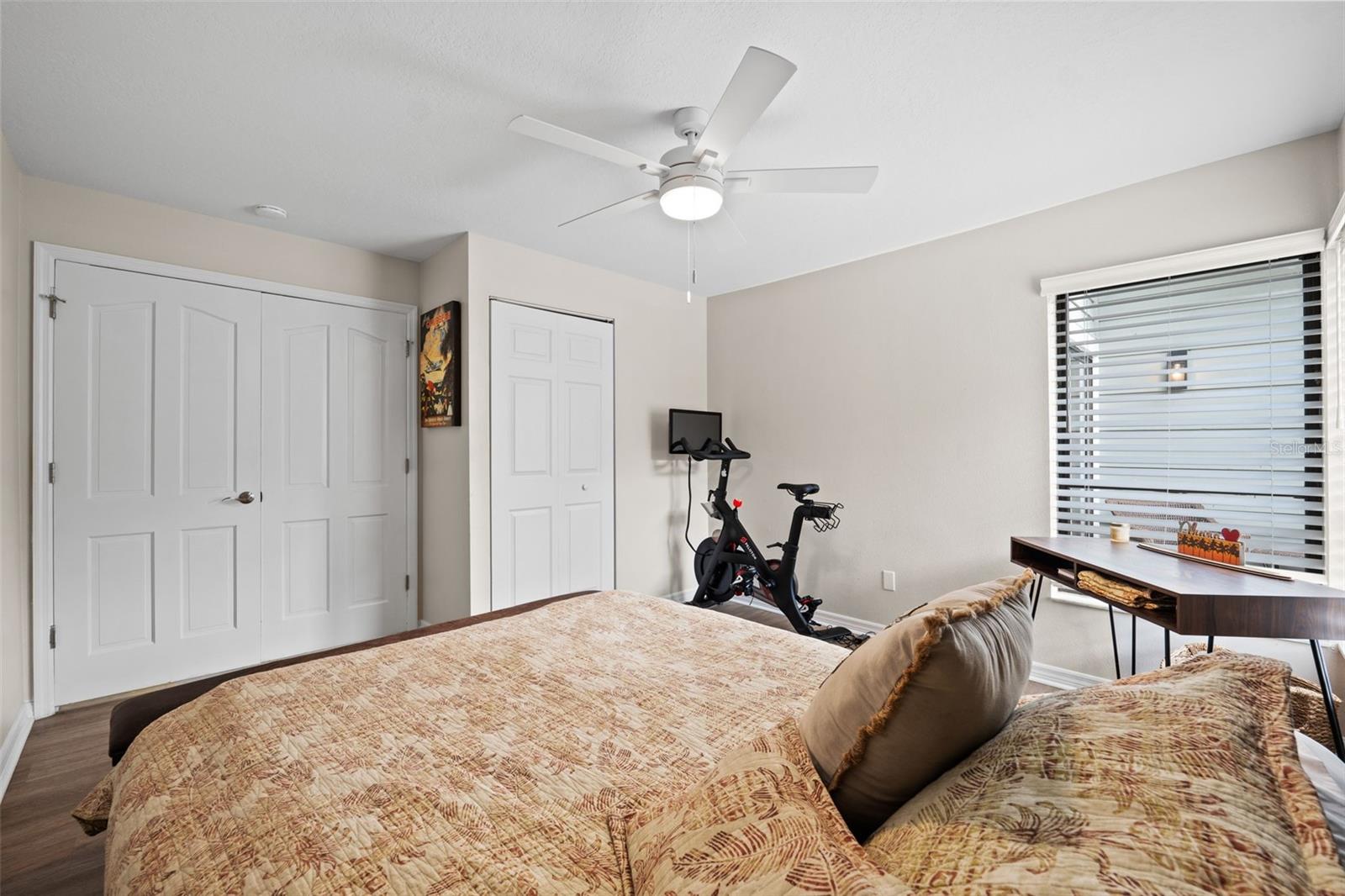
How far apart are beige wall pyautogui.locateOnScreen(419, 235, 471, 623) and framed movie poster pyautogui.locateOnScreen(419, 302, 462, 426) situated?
0.05m

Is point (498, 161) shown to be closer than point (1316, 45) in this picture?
No

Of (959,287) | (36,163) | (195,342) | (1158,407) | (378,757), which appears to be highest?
(36,163)

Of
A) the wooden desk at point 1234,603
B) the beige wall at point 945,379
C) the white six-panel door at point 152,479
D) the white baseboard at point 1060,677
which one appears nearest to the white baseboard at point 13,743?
the white six-panel door at point 152,479

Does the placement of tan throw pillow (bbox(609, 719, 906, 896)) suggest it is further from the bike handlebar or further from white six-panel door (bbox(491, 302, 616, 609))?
the bike handlebar

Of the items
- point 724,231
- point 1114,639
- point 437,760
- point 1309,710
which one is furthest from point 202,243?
point 1114,639

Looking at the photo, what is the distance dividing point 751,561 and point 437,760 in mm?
2942

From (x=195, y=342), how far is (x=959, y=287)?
4.38 meters

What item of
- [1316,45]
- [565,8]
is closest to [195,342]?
[565,8]

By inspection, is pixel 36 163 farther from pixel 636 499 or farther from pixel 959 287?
pixel 959 287

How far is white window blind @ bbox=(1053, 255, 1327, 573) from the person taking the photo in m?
2.37

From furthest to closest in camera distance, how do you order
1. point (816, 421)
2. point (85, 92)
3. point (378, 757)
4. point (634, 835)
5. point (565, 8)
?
point (816, 421) → point (85, 92) → point (565, 8) → point (378, 757) → point (634, 835)

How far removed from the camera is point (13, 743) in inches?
90.4

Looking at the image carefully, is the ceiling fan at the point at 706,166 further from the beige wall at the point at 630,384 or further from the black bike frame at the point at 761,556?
the black bike frame at the point at 761,556

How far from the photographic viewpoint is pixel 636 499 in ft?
14.4
